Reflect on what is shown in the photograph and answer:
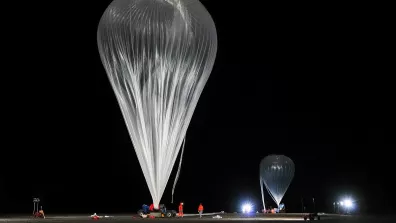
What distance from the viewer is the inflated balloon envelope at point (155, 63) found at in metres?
34.5

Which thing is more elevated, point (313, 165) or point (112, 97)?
point (112, 97)

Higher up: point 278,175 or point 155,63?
point 155,63

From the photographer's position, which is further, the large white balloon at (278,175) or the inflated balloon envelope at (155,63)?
the large white balloon at (278,175)

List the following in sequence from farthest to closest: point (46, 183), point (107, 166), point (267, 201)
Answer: point (267, 201), point (107, 166), point (46, 183)

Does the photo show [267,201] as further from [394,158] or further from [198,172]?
[394,158]

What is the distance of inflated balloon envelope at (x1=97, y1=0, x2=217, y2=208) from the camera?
113ft

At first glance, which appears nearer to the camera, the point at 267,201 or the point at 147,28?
the point at 147,28

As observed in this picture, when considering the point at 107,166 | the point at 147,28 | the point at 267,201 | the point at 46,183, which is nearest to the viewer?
the point at 147,28

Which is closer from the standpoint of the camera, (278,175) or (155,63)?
(155,63)

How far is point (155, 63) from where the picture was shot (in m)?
34.7

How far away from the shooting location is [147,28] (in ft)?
113

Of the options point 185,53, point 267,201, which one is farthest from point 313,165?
point 185,53

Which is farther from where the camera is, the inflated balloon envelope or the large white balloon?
the large white balloon

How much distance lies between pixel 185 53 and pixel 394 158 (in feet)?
188
